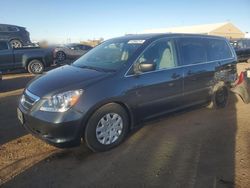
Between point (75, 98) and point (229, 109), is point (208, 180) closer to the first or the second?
point (75, 98)

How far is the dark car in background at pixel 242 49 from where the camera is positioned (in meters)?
20.7

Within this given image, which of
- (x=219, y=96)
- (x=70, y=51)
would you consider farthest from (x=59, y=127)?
(x=70, y=51)

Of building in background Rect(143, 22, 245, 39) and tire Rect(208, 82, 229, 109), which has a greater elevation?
building in background Rect(143, 22, 245, 39)

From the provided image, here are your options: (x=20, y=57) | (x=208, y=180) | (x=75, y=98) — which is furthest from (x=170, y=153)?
(x=20, y=57)

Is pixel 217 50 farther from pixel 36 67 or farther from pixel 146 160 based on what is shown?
pixel 36 67

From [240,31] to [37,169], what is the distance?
90925 millimetres

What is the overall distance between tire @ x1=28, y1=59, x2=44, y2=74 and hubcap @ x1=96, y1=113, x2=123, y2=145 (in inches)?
411

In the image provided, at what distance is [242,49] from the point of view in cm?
2083

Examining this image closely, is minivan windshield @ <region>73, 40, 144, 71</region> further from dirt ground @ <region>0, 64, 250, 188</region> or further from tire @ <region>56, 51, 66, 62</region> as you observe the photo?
tire @ <region>56, 51, 66, 62</region>

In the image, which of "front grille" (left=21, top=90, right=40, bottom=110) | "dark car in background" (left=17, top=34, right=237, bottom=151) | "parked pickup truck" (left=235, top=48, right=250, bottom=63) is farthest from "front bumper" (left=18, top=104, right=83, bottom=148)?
"parked pickup truck" (left=235, top=48, right=250, bottom=63)

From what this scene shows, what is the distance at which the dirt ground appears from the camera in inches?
150

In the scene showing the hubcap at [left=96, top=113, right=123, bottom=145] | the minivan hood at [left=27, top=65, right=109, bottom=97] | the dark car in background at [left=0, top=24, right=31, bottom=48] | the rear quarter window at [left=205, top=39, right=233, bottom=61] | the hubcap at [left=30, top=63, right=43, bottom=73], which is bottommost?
the hubcap at [left=96, top=113, right=123, bottom=145]

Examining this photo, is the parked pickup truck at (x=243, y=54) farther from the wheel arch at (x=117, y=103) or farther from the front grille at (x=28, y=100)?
the front grille at (x=28, y=100)

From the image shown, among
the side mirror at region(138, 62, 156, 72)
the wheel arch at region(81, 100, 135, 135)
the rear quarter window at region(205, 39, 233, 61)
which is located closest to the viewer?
the wheel arch at region(81, 100, 135, 135)
